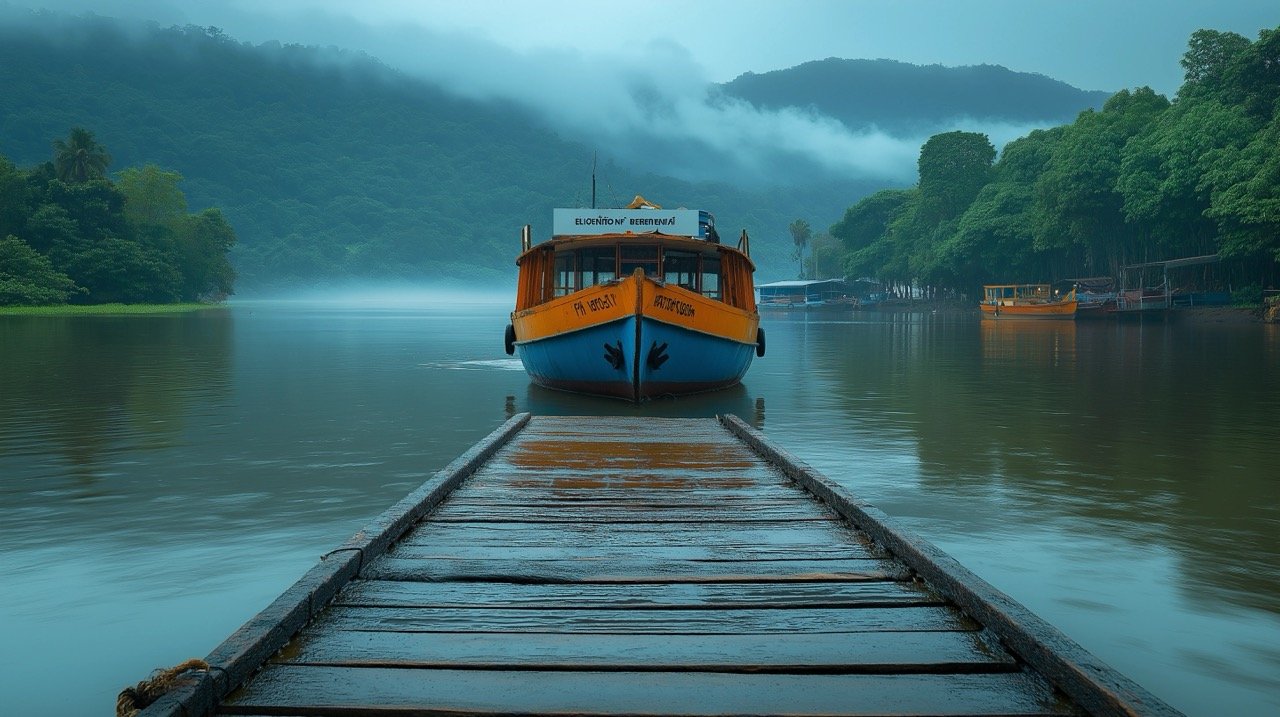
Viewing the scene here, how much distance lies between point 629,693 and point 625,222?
53.3ft

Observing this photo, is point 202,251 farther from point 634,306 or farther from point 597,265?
Result: point 634,306

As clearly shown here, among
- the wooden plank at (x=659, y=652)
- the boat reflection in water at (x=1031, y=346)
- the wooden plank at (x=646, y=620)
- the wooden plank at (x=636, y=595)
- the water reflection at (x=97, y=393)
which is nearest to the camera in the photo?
the wooden plank at (x=659, y=652)

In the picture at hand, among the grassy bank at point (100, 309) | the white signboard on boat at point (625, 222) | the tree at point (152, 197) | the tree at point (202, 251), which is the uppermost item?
the tree at point (152, 197)

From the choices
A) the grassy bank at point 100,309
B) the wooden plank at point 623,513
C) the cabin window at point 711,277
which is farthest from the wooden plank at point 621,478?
the grassy bank at point 100,309

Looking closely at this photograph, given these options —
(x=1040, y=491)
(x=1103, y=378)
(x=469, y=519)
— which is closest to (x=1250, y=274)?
(x=1103, y=378)

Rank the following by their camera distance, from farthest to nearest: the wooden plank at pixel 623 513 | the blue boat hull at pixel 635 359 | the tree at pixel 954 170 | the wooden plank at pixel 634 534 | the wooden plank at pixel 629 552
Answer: the tree at pixel 954 170 < the blue boat hull at pixel 635 359 < the wooden plank at pixel 623 513 < the wooden plank at pixel 634 534 < the wooden plank at pixel 629 552

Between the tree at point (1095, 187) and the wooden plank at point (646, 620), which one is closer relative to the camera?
the wooden plank at point (646, 620)

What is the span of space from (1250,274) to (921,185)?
1683 inches

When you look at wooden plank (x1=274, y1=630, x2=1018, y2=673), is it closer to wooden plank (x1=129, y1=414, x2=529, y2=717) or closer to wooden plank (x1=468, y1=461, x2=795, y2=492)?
wooden plank (x1=129, y1=414, x2=529, y2=717)

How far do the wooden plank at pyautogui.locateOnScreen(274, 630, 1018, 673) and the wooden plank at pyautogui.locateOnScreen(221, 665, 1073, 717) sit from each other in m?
0.07

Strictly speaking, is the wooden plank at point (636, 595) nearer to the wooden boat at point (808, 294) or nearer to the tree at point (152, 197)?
the tree at point (152, 197)

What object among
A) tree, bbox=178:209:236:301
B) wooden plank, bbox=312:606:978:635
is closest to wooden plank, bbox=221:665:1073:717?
wooden plank, bbox=312:606:978:635

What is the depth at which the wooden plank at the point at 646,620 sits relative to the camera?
4.52 metres

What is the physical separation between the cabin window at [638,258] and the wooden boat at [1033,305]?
50277mm
